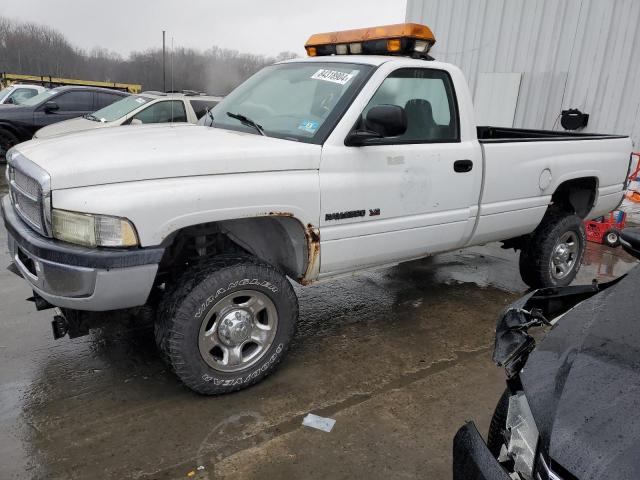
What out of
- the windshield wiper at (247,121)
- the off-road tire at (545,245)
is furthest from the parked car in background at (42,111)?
the off-road tire at (545,245)

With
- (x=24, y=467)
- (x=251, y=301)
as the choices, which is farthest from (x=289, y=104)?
(x=24, y=467)

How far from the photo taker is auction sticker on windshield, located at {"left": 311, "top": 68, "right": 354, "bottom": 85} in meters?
3.48

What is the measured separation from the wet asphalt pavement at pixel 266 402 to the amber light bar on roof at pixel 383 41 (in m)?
2.10

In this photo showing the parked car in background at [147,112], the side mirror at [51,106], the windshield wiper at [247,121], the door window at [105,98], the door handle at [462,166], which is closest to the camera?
the windshield wiper at [247,121]

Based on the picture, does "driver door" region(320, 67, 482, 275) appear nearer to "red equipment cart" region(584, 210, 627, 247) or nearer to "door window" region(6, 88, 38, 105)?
"red equipment cart" region(584, 210, 627, 247)

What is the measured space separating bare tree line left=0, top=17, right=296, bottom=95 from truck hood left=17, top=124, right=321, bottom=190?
10.4 metres

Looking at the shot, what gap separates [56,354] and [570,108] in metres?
9.40

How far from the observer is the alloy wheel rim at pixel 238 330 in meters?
2.90

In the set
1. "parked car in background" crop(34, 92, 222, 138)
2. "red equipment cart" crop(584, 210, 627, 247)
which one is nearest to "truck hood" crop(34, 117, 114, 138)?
"parked car in background" crop(34, 92, 222, 138)

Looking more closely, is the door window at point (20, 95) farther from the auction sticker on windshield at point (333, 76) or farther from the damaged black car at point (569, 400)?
the damaged black car at point (569, 400)

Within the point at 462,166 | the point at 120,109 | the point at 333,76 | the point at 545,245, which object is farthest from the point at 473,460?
the point at 120,109

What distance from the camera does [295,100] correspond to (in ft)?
11.8

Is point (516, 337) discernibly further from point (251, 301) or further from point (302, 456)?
point (251, 301)

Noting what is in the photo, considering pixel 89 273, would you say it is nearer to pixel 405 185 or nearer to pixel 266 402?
pixel 266 402
